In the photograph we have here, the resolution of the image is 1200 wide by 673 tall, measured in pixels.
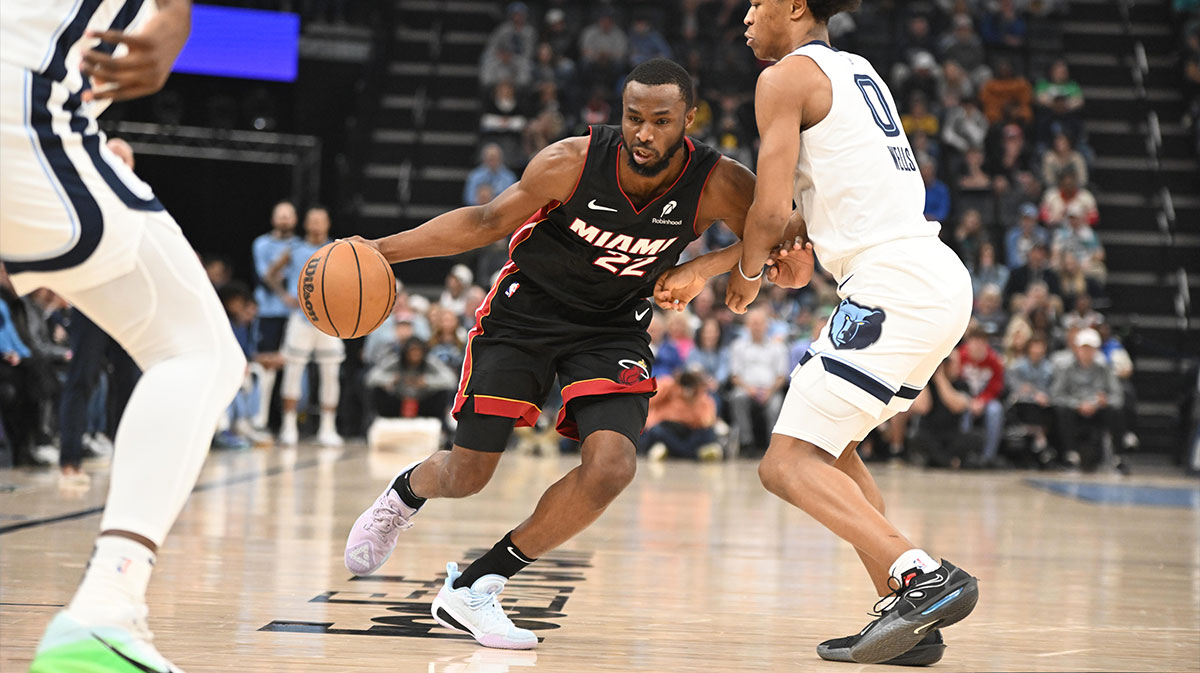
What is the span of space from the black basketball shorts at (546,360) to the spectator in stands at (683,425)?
25.3 feet

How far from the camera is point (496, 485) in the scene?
8.24 m

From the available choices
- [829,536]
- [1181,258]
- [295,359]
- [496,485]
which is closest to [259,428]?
[295,359]

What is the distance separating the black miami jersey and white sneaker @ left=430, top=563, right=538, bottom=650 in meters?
0.87

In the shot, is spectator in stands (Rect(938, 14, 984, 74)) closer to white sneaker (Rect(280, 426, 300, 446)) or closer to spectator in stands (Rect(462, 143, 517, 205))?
spectator in stands (Rect(462, 143, 517, 205))

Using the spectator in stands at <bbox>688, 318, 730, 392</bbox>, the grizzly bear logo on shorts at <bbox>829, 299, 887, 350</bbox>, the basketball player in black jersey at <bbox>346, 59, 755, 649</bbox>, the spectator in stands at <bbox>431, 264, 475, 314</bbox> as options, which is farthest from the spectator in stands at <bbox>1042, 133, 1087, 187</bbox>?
the grizzly bear logo on shorts at <bbox>829, 299, 887, 350</bbox>

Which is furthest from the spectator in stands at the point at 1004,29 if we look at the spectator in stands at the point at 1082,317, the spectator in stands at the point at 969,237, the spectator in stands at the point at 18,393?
the spectator in stands at the point at 18,393

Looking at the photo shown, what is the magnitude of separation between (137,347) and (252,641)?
1073mm

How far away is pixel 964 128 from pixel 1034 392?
4262 mm

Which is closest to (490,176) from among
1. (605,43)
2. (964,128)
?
(605,43)

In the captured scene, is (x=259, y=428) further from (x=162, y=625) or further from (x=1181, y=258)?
(x=1181, y=258)

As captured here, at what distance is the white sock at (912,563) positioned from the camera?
126 inches

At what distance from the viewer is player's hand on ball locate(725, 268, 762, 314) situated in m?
3.57

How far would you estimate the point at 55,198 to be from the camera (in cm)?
229

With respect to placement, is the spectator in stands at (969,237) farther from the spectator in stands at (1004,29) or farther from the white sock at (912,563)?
the white sock at (912,563)
